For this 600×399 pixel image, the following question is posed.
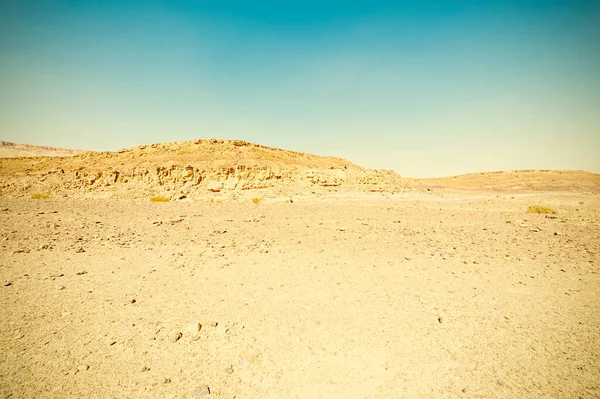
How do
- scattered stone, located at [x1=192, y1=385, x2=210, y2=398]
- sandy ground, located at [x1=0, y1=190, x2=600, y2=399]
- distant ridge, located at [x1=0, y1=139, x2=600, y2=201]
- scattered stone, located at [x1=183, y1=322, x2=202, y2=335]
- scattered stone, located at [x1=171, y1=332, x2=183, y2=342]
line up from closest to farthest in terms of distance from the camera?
scattered stone, located at [x1=192, y1=385, x2=210, y2=398] → sandy ground, located at [x1=0, y1=190, x2=600, y2=399] → scattered stone, located at [x1=171, y1=332, x2=183, y2=342] → scattered stone, located at [x1=183, y1=322, x2=202, y2=335] → distant ridge, located at [x1=0, y1=139, x2=600, y2=201]

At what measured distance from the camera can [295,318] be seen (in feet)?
14.4

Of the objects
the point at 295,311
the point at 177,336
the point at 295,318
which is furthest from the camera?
the point at 295,311

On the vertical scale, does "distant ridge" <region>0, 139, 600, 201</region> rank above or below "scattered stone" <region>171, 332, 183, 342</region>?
above

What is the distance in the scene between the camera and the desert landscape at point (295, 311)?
3.11 m

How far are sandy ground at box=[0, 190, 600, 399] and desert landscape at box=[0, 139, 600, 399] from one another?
0.02m

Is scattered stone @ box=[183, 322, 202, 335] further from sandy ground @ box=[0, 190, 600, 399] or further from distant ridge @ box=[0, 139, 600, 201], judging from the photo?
distant ridge @ box=[0, 139, 600, 201]

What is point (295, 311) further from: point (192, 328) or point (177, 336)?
point (177, 336)

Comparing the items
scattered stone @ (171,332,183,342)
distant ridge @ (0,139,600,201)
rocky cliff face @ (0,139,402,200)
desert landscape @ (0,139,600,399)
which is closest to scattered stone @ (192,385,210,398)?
desert landscape @ (0,139,600,399)

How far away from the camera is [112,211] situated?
14609mm

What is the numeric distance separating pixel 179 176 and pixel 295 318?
28446mm

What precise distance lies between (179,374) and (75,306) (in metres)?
2.63

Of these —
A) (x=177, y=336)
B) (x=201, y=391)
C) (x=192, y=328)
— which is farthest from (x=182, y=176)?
(x=201, y=391)

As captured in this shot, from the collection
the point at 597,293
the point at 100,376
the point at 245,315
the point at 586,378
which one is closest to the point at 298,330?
the point at 245,315

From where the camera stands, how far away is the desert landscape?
10.2 feet
